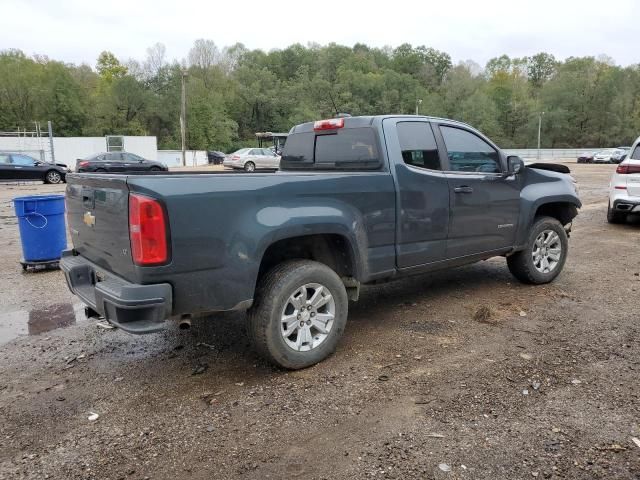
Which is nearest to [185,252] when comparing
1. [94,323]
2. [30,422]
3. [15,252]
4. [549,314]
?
[30,422]

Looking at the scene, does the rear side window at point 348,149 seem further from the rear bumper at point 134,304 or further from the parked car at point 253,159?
the parked car at point 253,159

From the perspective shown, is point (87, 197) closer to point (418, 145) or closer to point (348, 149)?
point (348, 149)

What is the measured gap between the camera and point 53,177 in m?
22.4

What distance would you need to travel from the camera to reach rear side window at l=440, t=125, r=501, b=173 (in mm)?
4914

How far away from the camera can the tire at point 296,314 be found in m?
3.58

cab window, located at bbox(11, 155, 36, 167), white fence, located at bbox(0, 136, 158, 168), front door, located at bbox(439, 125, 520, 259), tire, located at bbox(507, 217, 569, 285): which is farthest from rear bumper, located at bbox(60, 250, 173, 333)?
white fence, located at bbox(0, 136, 158, 168)

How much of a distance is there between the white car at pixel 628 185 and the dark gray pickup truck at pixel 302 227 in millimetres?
5031

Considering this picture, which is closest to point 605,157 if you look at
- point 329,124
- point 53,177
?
point 53,177

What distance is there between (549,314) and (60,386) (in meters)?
4.33

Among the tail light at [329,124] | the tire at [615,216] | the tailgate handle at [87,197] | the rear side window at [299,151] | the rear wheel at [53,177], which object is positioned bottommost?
the tire at [615,216]

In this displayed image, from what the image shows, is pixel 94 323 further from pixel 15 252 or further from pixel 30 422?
pixel 15 252

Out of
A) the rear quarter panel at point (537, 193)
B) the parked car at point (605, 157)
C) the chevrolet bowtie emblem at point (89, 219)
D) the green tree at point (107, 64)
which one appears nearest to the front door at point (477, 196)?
the rear quarter panel at point (537, 193)

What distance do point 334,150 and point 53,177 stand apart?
21336 millimetres

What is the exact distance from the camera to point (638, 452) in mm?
2754
